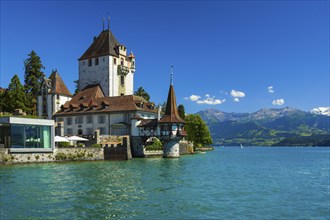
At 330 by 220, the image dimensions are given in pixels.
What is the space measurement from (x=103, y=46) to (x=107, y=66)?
5.55 meters

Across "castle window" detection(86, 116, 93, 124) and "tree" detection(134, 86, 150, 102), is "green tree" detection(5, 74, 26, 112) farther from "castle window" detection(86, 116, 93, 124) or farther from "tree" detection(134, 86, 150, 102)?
"tree" detection(134, 86, 150, 102)

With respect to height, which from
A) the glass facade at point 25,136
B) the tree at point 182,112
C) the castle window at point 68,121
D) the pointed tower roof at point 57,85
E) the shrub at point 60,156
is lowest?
the shrub at point 60,156

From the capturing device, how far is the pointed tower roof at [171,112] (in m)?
62.4

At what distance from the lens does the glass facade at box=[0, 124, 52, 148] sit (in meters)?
44.1

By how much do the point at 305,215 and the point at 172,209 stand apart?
21.2 ft

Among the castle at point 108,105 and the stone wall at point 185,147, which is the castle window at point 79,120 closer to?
the castle at point 108,105

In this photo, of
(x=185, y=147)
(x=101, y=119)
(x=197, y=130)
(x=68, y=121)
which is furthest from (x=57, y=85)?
(x=197, y=130)

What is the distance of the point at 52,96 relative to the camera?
77.8 metres

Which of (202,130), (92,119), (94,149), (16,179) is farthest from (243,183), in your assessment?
(202,130)

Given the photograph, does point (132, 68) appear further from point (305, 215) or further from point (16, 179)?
point (305, 215)

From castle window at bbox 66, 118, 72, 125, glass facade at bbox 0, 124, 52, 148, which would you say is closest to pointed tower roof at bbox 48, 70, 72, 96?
castle window at bbox 66, 118, 72, 125

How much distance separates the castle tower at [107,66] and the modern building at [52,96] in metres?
7.72

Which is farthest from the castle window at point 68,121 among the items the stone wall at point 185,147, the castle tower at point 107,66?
the stone wall at point 185,147

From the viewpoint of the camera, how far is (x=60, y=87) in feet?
262
